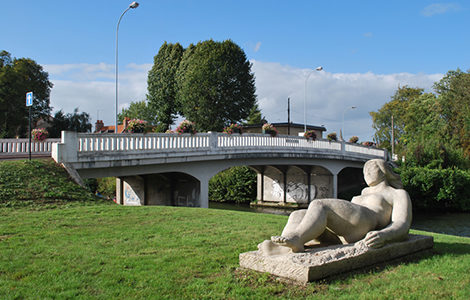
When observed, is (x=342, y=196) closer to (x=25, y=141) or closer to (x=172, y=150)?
(x=172, y=150)

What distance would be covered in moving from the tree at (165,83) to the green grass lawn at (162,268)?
128 ft

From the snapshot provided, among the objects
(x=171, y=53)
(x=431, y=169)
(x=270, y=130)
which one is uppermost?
(x=171, y=53)

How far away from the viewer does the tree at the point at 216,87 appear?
41156 millimetres

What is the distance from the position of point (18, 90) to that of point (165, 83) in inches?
630

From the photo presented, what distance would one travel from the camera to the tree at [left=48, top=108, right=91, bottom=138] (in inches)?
1620

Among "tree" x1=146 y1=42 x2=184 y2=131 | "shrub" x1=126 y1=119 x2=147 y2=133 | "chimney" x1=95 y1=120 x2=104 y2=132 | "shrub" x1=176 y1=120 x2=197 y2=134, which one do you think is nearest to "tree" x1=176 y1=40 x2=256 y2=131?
"tree" x1=146 y1=42 x2=184 y2=131

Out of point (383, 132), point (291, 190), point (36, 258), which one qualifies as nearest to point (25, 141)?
point (36, 258)

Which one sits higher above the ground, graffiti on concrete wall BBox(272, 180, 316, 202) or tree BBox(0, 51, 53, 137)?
tree BBox(0, 51, 53, 137)

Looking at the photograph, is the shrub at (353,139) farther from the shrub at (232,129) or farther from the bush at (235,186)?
the shrub at (232,129)

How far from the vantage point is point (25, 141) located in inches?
734

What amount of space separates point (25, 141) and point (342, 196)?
82.1ft

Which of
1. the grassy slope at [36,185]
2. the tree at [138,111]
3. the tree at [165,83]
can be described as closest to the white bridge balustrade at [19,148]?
the grassy slope at [36,185]

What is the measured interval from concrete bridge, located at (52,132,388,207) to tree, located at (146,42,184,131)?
18617 mm

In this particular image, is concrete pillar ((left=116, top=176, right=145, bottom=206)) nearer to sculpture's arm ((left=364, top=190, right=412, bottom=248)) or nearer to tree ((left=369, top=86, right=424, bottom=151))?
sculpture's arm ((left=364, top=190, right=412, bottom=248))
